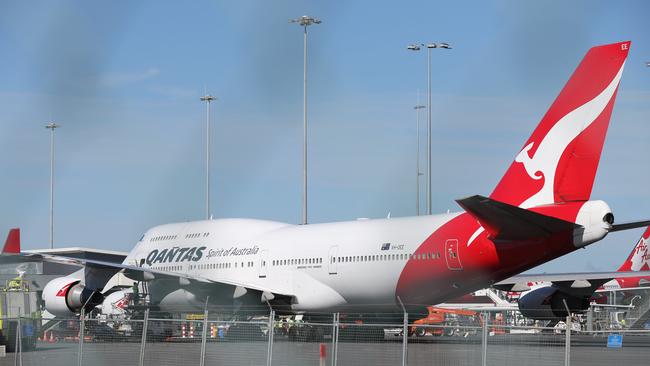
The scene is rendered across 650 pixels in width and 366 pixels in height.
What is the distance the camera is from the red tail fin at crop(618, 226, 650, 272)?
2093 inches

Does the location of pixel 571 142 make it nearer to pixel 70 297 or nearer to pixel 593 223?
pixel 593 223

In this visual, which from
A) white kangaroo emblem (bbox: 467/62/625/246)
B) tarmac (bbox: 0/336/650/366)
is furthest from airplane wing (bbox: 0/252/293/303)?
white kangaroo emblem (bbox: 467/62/625/246)

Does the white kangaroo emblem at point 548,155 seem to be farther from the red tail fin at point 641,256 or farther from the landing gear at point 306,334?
the red tail fin at point 641,256

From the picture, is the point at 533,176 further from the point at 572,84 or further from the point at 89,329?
the point at 89,329

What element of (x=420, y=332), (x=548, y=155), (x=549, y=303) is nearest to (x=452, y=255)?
(x=548, y=155)

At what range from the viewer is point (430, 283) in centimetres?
2978

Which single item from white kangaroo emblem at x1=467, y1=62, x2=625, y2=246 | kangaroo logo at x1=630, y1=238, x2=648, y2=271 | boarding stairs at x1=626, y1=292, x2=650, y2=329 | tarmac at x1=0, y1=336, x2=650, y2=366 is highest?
white kangaroo emblem at x1=467, y1=62, x2=625, y2=246

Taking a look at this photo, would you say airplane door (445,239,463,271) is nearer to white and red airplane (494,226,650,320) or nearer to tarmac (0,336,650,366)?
tarmac (0,336,650,366)

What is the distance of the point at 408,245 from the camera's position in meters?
30.3

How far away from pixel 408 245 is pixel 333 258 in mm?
3429

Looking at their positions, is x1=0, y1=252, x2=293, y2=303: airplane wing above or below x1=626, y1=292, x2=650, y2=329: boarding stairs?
above

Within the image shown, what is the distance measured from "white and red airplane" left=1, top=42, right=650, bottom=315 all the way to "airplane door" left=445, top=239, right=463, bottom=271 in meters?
0.03

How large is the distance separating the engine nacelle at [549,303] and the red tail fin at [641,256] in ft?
57.0

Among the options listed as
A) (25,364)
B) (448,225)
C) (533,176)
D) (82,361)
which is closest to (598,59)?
(533,176)
